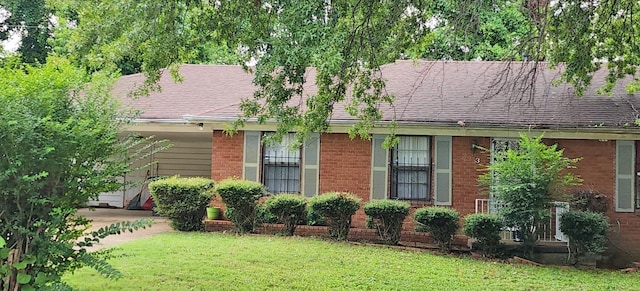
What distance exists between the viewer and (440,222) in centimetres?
1038

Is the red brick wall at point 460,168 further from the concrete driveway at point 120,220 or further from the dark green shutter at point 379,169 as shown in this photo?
the concrete driveway at point 120,220

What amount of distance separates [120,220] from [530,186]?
9968 mm

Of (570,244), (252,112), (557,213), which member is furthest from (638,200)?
(252,112)

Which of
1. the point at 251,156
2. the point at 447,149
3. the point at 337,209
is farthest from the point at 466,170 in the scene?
the point at 251,156

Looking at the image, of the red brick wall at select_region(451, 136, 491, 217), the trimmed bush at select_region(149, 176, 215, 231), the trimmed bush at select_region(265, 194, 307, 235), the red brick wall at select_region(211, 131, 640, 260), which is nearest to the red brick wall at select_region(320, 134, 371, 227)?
the red brick wall at select_region(211, 131, 640, 260)

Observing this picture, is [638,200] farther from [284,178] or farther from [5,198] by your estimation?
[5,198]

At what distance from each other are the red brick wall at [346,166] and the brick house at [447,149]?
24mm

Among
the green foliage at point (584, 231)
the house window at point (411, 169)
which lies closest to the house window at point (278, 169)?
the house window at point (411, 169)

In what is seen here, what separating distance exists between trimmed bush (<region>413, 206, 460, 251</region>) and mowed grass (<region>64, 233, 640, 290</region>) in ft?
2.03

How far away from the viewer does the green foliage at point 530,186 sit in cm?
971

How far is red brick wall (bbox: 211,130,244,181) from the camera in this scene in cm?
1274

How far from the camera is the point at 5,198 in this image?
4570 millimetres

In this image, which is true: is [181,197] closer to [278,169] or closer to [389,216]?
[278,169]

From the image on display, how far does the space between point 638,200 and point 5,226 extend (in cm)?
1215
